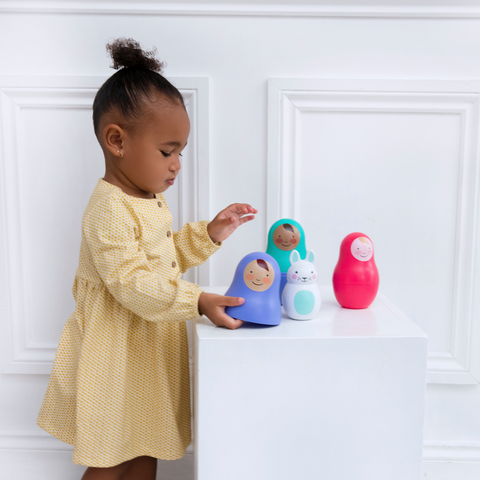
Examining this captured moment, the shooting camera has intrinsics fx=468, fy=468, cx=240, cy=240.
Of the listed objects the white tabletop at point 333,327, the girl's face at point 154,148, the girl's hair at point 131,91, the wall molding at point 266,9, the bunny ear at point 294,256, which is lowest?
the white tabletop at point 333,327

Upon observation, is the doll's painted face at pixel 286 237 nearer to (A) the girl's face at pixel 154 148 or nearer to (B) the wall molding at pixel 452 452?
(A) the girl's face at pixel 154 148

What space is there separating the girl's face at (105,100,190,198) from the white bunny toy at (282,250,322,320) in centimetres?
29

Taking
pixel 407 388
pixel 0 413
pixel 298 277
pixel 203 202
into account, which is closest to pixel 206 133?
pixel 203 202

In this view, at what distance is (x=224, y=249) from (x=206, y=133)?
274 mm

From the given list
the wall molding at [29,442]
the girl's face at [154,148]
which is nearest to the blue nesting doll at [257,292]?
the girl's face at [154,148]

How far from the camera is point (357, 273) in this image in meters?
0.84

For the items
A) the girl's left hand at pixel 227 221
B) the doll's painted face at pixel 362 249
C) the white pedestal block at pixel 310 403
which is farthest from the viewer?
the girl's left hand at pixel 227 221

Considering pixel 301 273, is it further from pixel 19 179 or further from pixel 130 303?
pixel 19 179

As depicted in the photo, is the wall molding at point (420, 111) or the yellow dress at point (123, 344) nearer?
the yellow dress at point (123, 344)

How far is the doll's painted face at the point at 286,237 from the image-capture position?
875mm

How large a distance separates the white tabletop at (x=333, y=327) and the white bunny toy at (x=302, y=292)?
0.02m

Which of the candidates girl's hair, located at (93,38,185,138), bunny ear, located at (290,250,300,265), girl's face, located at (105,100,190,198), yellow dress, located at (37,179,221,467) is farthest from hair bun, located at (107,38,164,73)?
bunny ear, located at (290,250,300,265)

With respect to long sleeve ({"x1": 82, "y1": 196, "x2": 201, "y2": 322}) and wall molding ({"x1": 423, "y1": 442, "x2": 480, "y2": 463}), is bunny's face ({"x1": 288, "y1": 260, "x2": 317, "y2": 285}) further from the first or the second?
wall molding ({"x1": 423, "y1": 442, "x2": 480, "y2": 463})

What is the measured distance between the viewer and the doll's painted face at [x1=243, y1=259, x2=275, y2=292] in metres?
0.75
